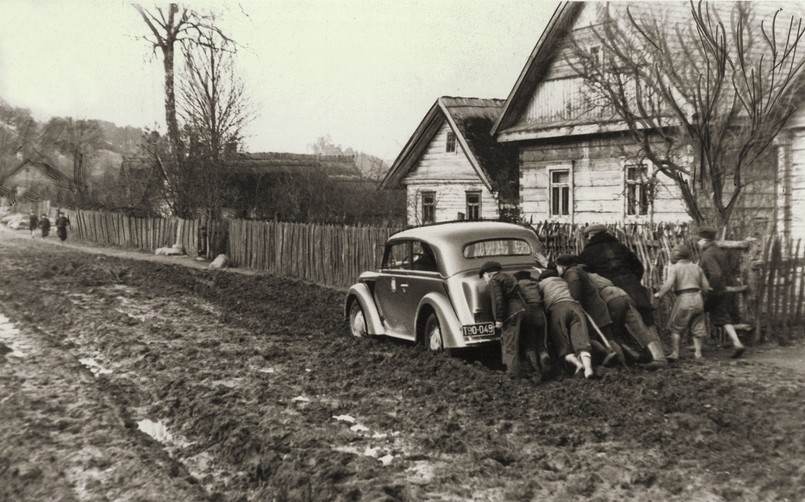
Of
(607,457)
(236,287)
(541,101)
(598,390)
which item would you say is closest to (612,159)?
(541,101)

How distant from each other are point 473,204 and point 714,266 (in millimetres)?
16168

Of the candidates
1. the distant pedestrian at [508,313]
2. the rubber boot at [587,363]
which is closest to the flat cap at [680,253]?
the rubber boot at [587,363]

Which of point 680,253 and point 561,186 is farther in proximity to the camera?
point 561,186

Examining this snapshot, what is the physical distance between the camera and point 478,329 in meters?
8.40

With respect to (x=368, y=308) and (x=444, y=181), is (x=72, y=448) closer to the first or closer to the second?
(x=368, y=308)

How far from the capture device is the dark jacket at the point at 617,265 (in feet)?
29.9

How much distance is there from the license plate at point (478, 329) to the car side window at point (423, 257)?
116cm

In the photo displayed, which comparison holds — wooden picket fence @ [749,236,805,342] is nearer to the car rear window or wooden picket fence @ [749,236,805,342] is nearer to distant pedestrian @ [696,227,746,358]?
distant pedestrian @ [696,227,746,358]

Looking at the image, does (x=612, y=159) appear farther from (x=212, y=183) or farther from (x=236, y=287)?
(x=212, y=183)

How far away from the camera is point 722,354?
30.9 feet

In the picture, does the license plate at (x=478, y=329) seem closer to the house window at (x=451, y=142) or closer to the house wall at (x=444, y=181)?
the house wall at (x=444, y=181)

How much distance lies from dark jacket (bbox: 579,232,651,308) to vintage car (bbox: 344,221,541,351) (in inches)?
26.4

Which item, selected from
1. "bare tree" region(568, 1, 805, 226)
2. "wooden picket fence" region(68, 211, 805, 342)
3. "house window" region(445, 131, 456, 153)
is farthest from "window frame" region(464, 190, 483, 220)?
"bare tree" region(568, 1, 805, 226)

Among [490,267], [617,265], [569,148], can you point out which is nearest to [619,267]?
[617,265]
